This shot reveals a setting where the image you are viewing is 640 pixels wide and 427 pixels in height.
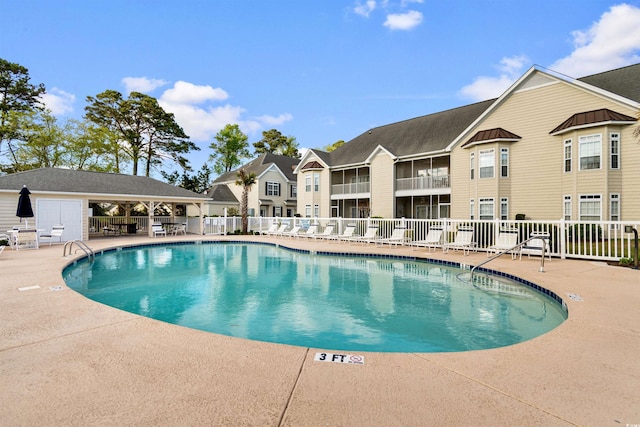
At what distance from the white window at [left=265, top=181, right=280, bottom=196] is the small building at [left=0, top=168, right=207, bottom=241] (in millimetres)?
11676

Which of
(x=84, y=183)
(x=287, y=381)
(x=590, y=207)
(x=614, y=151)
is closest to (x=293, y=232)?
(x=84, y=183)

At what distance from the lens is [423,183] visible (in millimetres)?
21234

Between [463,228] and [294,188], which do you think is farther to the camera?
[294,188]

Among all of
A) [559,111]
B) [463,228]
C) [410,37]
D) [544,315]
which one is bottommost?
[544,315]

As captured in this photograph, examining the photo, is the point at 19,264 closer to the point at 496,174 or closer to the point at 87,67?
the point at 87,67

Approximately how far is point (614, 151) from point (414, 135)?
11.5m

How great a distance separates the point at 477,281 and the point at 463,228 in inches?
190

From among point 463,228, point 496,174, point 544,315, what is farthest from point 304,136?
point 544,315

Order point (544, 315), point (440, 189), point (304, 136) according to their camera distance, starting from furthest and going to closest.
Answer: point (304, 136) → point (440, 189) → point (544, 315)

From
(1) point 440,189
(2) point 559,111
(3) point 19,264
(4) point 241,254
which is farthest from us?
(1) point 440,189

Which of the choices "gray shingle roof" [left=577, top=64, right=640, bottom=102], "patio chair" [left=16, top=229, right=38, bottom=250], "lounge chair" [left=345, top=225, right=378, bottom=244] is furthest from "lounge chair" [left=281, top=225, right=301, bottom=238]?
"gray shingle roof" [left=577, top=64, right=640, bottom=102]

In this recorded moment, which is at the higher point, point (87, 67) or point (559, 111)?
point (87, 67)

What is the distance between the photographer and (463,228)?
1280 cm

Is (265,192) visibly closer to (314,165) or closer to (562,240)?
(314,165)
